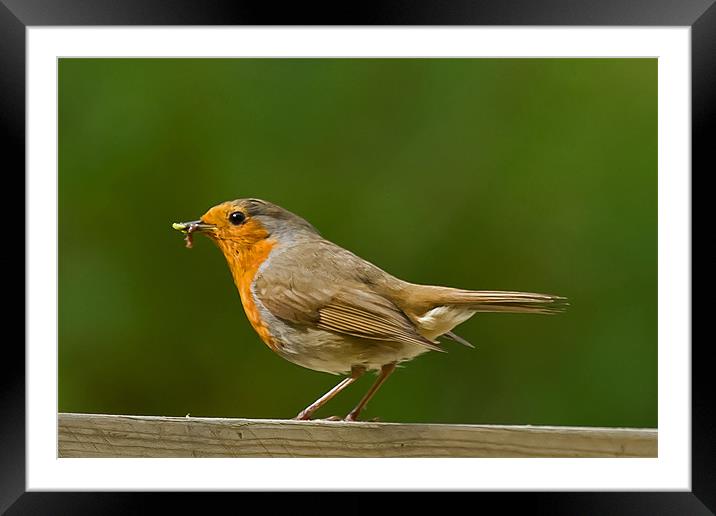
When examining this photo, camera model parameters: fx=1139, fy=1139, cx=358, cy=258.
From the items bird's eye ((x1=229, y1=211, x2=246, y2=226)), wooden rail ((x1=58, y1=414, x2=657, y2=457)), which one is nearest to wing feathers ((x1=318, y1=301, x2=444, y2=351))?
wooden rail ((x1=58, y1=414, x2=657, y2=457))

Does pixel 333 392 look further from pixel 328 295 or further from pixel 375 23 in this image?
pixel 375 23

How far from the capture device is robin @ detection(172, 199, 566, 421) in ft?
13.1

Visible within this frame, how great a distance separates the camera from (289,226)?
13.7 feet

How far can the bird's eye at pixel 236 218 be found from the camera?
13.5ft

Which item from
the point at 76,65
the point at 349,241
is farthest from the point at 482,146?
the point at 76,65

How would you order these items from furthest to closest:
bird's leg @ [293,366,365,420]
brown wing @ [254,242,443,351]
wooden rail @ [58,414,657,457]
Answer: bird's leg @ [293,366,365,420] < brown wing @ [254,242,443,351] < wooden rail @ [58,414,657,457]

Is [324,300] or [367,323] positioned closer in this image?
[367,323]

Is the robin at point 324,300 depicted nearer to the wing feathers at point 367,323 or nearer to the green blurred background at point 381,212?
the wing feathers at point 367,323

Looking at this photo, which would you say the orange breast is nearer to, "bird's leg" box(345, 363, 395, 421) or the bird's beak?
the bird's beak

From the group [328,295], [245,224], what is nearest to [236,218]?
[245,224]

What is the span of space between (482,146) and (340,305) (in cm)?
161

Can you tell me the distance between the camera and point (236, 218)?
411cm

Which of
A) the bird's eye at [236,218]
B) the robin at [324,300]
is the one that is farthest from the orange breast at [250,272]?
the bird's eye at [236,218]

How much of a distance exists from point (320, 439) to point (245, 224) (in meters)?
0.83
